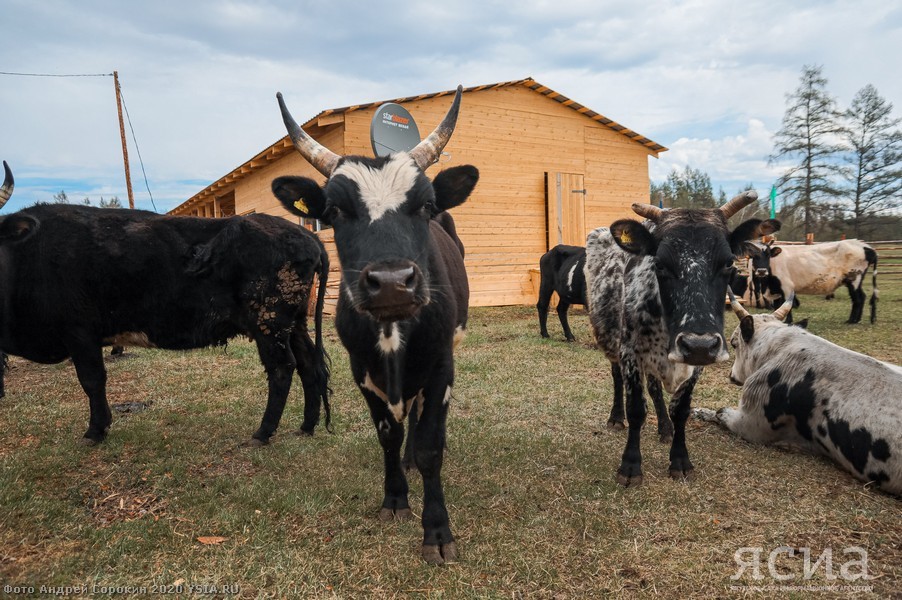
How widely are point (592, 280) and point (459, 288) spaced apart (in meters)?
2.04

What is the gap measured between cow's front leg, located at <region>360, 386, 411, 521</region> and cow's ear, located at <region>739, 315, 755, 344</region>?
3.77 meters

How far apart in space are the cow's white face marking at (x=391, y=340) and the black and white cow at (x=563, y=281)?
24.6ft

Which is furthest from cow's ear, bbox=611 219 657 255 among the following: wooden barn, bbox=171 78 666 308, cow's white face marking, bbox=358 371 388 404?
wooden barn, bbox=171 78 666 308

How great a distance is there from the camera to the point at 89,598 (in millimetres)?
2557

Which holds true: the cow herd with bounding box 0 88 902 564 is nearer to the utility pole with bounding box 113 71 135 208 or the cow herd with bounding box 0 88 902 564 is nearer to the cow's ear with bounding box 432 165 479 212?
the cow's ear with bounding box 432 165 479 212

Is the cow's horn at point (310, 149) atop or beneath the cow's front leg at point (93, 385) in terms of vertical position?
atop

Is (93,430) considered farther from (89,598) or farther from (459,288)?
(459,288)

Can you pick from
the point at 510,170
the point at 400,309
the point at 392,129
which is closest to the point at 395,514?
the point at 400,309

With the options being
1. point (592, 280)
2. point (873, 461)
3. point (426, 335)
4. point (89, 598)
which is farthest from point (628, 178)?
point (89, 598)

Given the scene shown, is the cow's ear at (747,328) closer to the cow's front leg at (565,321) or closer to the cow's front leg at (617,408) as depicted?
the cow's front leg at (617,408)

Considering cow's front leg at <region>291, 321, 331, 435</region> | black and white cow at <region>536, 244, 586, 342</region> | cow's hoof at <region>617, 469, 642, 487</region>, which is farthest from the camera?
black and white cow at <region>536, 244, 586, 342</region>

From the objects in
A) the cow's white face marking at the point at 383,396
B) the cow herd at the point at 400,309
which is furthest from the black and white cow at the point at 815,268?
the cow's white face marking at the point at 383,396

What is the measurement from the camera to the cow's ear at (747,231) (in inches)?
139

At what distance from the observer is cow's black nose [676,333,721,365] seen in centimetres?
317
